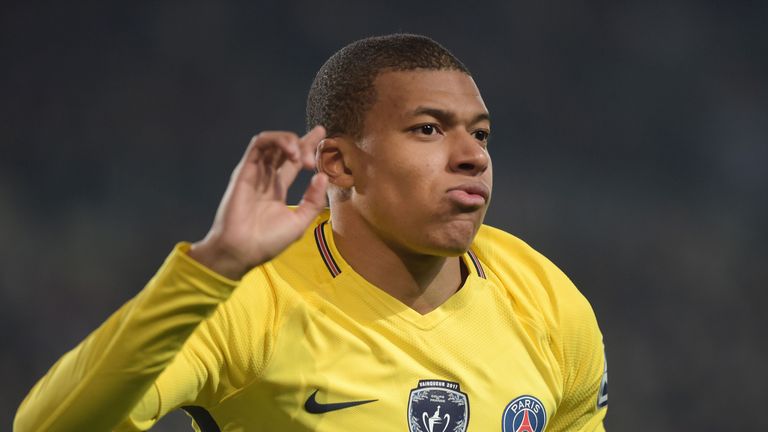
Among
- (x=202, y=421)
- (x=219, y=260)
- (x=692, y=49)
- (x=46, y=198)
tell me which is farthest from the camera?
(x=692, y=49)

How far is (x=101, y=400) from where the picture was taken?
160cm

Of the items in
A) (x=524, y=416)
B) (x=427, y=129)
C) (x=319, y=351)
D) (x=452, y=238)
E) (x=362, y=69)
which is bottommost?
(x=524, y=416)

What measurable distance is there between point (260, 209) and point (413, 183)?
0.51m

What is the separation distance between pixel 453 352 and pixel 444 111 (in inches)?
21.1

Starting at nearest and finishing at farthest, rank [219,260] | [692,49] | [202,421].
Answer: [219,260]
[202,421]
[692,49]

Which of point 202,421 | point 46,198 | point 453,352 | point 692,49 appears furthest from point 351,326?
point 692,49

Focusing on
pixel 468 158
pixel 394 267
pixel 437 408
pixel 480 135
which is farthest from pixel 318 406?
pixel 480 135

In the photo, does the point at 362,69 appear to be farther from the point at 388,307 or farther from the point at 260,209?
the point at 260,209

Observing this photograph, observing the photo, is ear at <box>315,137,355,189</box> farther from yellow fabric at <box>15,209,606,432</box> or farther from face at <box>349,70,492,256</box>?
yellow fabric at <box>15,209,606,432</box>

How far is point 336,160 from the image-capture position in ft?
7.30

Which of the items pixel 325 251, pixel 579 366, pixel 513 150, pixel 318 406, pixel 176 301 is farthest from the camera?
pixel 513 150

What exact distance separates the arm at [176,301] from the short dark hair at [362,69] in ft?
1.78

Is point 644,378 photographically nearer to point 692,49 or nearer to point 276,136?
point 692,49

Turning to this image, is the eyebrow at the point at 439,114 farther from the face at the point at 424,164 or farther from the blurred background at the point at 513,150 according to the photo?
the blurred background at the point at 513,150
